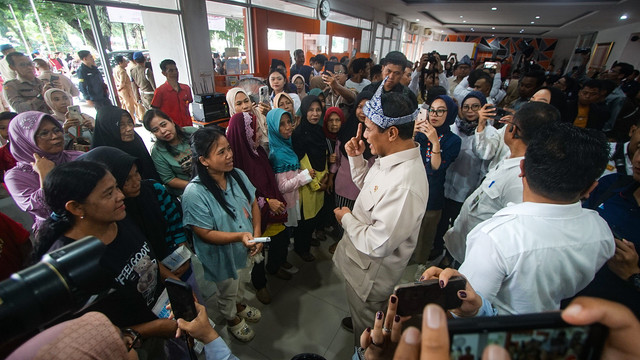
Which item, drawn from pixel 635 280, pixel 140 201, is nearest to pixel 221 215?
pixel 140 201

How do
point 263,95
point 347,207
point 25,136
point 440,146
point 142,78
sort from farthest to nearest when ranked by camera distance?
point 142,78 → point 263,95 → point 440,146 → point 347,207 → point 25,136

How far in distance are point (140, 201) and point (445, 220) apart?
9.32 feet

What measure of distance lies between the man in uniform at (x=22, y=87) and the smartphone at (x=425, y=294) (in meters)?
4.83

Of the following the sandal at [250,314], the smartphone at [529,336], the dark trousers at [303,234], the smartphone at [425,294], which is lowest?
the sandal at [250,314]

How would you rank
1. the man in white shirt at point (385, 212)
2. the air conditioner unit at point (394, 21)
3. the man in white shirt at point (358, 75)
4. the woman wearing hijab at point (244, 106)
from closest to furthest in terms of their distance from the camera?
1. the man in white shirt at point (385, 212)
2. the woman wearing hijab at point (244, 106)
3. the man in white shirt at point (358, 75)
4. the air conditioner unit at point (394, 21)

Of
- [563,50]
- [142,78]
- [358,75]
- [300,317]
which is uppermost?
[563,50]

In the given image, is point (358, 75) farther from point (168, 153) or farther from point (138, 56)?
point (138, 56)

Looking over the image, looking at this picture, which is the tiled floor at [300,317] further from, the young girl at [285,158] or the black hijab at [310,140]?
the black hijab at [310,140]

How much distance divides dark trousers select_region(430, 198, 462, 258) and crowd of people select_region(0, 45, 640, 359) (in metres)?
0.02

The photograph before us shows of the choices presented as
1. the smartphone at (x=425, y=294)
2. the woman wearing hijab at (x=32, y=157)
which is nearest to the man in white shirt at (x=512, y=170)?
the smartphone at (x=425, y=294)

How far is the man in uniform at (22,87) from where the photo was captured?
325 cm

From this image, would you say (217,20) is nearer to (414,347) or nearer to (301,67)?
(301,67)

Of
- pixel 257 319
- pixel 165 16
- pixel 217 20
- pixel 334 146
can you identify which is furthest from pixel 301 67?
pixel 257 319

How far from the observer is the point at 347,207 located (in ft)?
6.61
